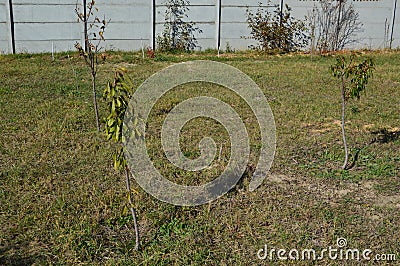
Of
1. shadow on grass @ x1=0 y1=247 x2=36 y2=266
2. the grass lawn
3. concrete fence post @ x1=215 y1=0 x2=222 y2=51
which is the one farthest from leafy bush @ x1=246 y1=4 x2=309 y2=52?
shadow on grass @ x1=0 y1=247 x2=36 y2=266

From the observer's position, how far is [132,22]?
11.9 metres

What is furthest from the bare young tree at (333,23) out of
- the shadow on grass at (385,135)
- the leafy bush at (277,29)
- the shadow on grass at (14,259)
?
the shadow on grass at (14,259)

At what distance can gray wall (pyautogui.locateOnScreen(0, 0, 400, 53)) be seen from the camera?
11.2 metres

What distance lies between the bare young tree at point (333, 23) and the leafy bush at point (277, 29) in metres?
0.40

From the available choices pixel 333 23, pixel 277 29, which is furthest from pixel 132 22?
pixel 333 23

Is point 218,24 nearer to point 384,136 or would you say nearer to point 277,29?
point 277,29

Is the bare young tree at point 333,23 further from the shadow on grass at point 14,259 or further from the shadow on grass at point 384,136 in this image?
the shadow on grass at point 14,259

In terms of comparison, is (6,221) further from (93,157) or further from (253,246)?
(253,246)

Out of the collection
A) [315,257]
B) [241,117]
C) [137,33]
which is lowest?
[315,257]

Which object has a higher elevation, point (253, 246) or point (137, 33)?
point (137, 33)

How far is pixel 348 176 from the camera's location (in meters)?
4.45

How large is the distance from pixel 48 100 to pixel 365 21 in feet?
32.1

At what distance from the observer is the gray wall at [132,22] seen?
11211mm

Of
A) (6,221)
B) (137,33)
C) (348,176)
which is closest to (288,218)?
(348,176)
